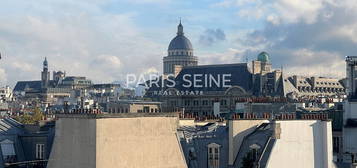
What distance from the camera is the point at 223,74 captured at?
425ft

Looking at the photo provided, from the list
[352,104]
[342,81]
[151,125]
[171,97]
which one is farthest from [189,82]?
[151,125]

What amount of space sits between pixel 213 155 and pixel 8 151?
1146cm

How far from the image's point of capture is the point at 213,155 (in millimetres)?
32750

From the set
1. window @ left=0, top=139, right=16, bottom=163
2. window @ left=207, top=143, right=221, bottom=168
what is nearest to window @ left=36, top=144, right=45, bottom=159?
window @ left=0, top=139, right=16, bottom=163

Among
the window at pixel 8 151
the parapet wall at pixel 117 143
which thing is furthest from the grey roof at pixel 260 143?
the window at pixel 8 151

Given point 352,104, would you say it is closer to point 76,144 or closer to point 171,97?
point 76,144

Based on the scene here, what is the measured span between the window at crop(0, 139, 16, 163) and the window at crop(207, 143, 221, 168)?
1089cm

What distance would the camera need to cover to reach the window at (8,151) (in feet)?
119

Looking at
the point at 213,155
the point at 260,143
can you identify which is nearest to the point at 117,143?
the point at 213,155

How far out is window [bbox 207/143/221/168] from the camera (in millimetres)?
32719

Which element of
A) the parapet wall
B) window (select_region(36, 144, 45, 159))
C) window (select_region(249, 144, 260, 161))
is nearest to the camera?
the parapet wall

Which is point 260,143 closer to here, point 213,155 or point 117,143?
point 213,155

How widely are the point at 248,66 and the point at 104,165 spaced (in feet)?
334

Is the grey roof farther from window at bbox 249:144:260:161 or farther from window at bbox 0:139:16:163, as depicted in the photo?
window at bbox 0:139:16:163
